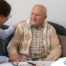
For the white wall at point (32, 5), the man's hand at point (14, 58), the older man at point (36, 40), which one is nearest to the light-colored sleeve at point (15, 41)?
the older man at point (36, 40)

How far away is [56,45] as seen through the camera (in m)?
2.25

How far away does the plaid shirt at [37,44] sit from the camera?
86.8 inches

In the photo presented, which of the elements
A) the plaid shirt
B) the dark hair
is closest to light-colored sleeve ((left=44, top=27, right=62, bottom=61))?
the plaid shirt

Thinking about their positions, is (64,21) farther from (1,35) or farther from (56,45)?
(1,35)

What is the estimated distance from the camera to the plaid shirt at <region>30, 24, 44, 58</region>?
2.21m

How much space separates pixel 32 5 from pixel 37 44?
754 millimetres

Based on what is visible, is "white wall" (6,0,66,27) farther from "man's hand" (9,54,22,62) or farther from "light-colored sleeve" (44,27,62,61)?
"man's hand" (9,54,22,62)

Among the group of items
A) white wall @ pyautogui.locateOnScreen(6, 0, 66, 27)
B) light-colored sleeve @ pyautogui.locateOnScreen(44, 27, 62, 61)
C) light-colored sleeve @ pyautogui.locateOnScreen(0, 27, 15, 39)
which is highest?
white wall @ pyautogui.locateOnScreen(6, 0, 66, 27)

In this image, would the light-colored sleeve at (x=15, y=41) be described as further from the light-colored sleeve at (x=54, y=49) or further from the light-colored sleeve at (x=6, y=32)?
the light-colored sleeve at (x=54, y=49)

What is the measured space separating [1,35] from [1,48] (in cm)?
27

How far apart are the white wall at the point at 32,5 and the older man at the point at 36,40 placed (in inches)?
19.2

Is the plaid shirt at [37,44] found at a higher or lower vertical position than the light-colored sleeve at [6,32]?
lower

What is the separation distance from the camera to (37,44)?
2215 millimetres

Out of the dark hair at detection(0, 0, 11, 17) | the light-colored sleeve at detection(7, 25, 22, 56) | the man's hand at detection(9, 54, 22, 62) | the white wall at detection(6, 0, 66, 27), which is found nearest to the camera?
the dark hair at detection(0, 0, 11, 17)
